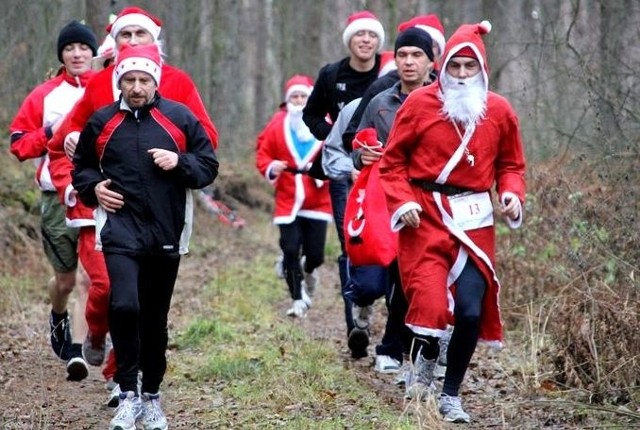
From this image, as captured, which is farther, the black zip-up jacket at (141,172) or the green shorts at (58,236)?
the green shorts at (58,236)

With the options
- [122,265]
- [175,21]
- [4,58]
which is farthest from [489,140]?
[175,21]

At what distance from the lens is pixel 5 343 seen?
9.91 metres

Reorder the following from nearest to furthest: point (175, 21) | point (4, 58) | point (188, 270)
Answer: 1. point (4, 58)
2. point (188, 270)
3. point (175, 21)

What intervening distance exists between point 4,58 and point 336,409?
8.77 m

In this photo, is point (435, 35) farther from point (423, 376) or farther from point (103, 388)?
point (103, 388)

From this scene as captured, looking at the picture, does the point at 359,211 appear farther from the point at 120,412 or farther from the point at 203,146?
the point at 120,412

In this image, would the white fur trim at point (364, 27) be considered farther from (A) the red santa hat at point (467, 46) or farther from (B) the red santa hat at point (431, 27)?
(A) the red santa hat at point (467, 46)

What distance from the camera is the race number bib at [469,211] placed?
6875 mm

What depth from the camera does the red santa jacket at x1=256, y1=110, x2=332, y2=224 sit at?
40.3 feet

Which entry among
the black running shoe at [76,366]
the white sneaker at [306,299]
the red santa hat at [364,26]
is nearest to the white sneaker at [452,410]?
the black running shoe at [76,366]

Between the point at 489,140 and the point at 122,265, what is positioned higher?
the point at 489,140

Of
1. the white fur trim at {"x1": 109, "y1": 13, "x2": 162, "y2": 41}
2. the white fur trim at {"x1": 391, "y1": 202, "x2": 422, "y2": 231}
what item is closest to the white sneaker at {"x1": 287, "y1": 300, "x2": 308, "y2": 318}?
the white fur trim at {"x1": 109, "y1": 13, "x2": 162, "y2": 41}

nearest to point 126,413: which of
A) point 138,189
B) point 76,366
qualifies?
point 138,189

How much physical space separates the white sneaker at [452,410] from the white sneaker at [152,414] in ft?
5.12
